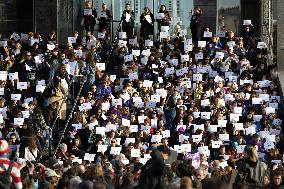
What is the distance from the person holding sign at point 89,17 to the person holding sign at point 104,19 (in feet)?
0.74

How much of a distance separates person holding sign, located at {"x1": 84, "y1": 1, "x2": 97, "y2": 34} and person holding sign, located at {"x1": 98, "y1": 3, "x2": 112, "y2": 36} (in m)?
0.23

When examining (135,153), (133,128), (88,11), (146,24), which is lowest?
(135,153)

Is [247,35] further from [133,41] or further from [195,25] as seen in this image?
[133,41]

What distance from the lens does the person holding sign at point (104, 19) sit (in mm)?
47500

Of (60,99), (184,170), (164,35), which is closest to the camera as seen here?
(184,170)

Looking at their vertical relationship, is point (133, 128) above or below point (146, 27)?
below

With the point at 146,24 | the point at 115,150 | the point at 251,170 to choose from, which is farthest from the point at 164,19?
the point at 251,170

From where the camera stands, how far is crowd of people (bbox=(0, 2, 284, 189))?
38094 mm

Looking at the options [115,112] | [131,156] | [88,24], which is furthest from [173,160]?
[88,24]

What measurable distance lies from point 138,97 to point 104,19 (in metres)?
7.03

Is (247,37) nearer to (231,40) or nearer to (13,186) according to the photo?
(231,40)

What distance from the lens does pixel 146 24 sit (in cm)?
4688

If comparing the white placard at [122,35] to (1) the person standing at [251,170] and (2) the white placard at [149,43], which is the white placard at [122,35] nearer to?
(2) the white placard at [149,43]

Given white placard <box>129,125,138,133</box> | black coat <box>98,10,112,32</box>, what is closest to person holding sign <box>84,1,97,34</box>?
black coat <box>98,10,112,32</box>
